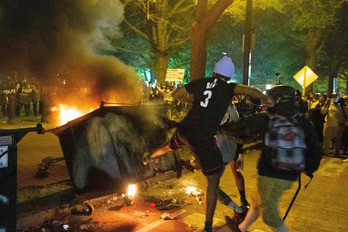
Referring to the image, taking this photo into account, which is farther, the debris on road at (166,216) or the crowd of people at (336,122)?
the crowd of people at (336,122)

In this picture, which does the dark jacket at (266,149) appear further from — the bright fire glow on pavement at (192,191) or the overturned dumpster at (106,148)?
the bright fire glow on pavement at (192,191)

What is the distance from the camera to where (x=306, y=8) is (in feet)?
55.7

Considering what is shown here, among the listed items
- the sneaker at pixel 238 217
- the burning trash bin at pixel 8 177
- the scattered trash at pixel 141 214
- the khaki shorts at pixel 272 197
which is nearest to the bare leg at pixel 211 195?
the khaki shorts at pixel 272 197

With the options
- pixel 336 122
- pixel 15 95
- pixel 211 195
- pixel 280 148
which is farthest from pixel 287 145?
pixel 15 95

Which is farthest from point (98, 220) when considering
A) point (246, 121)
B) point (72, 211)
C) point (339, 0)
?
point (339, 0)

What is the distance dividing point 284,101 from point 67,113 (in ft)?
19.4

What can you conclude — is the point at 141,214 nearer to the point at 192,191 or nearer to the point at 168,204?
the point at 168,204

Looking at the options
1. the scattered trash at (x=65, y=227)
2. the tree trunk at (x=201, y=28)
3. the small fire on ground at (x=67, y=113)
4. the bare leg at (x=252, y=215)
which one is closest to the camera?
the bare leg at (x=252, y=215)

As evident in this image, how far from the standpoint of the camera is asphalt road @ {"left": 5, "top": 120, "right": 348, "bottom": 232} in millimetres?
4637

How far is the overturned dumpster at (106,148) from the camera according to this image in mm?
4566

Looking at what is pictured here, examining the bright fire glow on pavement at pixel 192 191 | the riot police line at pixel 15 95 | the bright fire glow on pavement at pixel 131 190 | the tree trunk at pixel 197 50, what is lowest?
the bright fire glow on pavement at pixel 192 191

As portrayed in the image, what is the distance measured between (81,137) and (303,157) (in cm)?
266

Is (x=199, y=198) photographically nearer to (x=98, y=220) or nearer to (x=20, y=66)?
(x=98, y=220)

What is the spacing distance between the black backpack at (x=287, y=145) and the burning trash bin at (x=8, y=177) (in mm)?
2124
